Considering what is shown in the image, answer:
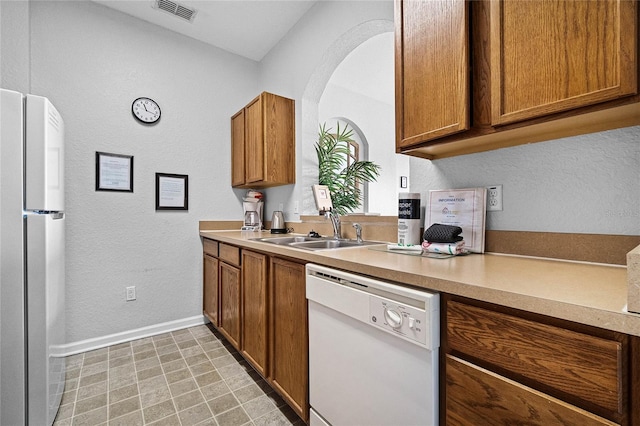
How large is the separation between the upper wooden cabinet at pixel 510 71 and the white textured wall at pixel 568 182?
0.06 m

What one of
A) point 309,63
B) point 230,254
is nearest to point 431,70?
point 309,63

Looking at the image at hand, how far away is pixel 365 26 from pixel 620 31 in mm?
1515

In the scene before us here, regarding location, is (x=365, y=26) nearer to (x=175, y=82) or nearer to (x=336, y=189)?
(x=336, y=189)

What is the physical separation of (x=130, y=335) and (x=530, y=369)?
2.88 m

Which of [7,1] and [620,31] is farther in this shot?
[7,1]

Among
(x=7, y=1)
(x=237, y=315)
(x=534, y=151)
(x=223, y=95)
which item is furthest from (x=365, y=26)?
(x=7, y=1)

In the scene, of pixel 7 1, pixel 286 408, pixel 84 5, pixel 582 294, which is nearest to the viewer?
pixel 582 294

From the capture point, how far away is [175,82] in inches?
108

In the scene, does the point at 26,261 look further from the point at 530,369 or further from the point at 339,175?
the point at 339,175

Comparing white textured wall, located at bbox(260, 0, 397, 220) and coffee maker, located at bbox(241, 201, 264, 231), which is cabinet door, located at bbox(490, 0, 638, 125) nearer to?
white textured wall, located at bbox(260, 0, 397, 220)

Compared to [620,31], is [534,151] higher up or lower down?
lower down

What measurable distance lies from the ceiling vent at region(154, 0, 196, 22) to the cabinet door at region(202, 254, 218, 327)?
Result: 2.14 metres

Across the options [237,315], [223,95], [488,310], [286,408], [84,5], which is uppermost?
[84,5]

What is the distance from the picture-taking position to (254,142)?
2637mm
